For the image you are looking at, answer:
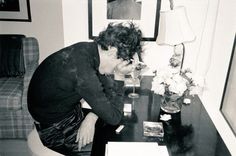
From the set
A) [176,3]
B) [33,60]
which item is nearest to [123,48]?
[176,3]

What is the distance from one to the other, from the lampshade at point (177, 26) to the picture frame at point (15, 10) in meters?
1.66

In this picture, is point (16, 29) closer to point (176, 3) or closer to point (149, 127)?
point (176, 3)

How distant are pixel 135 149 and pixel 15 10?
2.24 m

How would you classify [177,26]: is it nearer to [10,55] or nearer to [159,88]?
[159,88]

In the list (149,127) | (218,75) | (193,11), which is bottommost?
(149,127)

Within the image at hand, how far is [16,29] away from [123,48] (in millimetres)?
1956

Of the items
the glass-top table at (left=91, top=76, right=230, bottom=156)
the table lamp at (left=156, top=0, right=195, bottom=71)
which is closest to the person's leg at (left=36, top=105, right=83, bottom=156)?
the glass-top table at (left=91, top=76, right=230, bottom=156)

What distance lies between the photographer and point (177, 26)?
1846mm

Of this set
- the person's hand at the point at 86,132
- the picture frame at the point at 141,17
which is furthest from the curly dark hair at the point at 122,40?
the picture frame at the point at 141,17

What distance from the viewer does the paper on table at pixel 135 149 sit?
4.38 ft

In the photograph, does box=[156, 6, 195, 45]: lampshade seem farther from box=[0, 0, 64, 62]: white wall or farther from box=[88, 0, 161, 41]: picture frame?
box=[0, 0, 64, 62]: white wall

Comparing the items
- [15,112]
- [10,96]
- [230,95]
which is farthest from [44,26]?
[230,95]

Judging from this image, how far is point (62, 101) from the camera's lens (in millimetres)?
1513

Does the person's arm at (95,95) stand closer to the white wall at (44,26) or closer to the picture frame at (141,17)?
the picture frame at (141,17)
